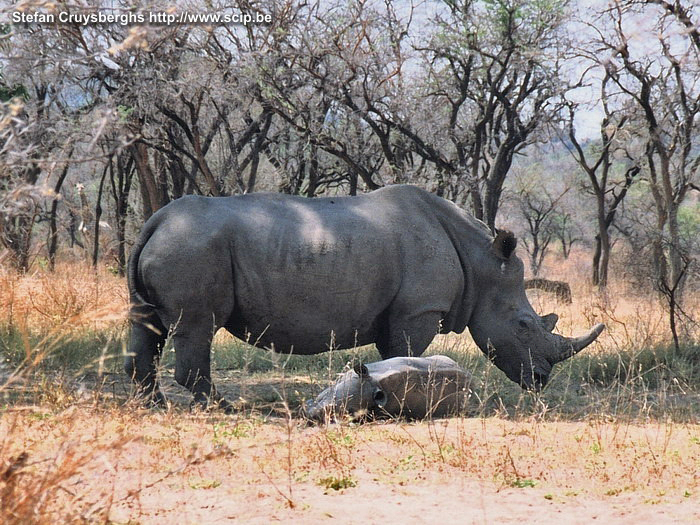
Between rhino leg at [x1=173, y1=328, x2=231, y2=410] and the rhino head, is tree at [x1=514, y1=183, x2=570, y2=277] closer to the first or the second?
the rhino head

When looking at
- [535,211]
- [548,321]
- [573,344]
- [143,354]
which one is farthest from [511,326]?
[535,211]

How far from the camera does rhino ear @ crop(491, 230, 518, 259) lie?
739 cm

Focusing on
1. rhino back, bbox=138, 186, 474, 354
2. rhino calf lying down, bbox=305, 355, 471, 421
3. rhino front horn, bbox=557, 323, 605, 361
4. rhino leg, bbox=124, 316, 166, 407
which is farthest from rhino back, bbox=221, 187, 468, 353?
rhino front horn, bbox=557, 323, 605, 361

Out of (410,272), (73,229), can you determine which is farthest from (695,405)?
(73,229)

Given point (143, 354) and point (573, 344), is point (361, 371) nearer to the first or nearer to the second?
point (143, 354)

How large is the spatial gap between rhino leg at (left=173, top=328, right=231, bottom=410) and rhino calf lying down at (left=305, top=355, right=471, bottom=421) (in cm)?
88

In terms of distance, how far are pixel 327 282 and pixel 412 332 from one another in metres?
0.81

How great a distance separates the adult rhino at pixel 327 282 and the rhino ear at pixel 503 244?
12mm

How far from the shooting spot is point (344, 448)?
199 inches

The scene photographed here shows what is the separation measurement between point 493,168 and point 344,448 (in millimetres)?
11124

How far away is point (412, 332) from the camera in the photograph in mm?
7012

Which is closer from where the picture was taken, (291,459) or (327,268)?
(291,459)

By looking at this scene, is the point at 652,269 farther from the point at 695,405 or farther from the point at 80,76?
the point at 80,76

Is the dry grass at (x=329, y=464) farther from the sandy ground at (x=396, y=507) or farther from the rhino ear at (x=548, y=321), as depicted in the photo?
the rhino ear at (x=548, y=321)
